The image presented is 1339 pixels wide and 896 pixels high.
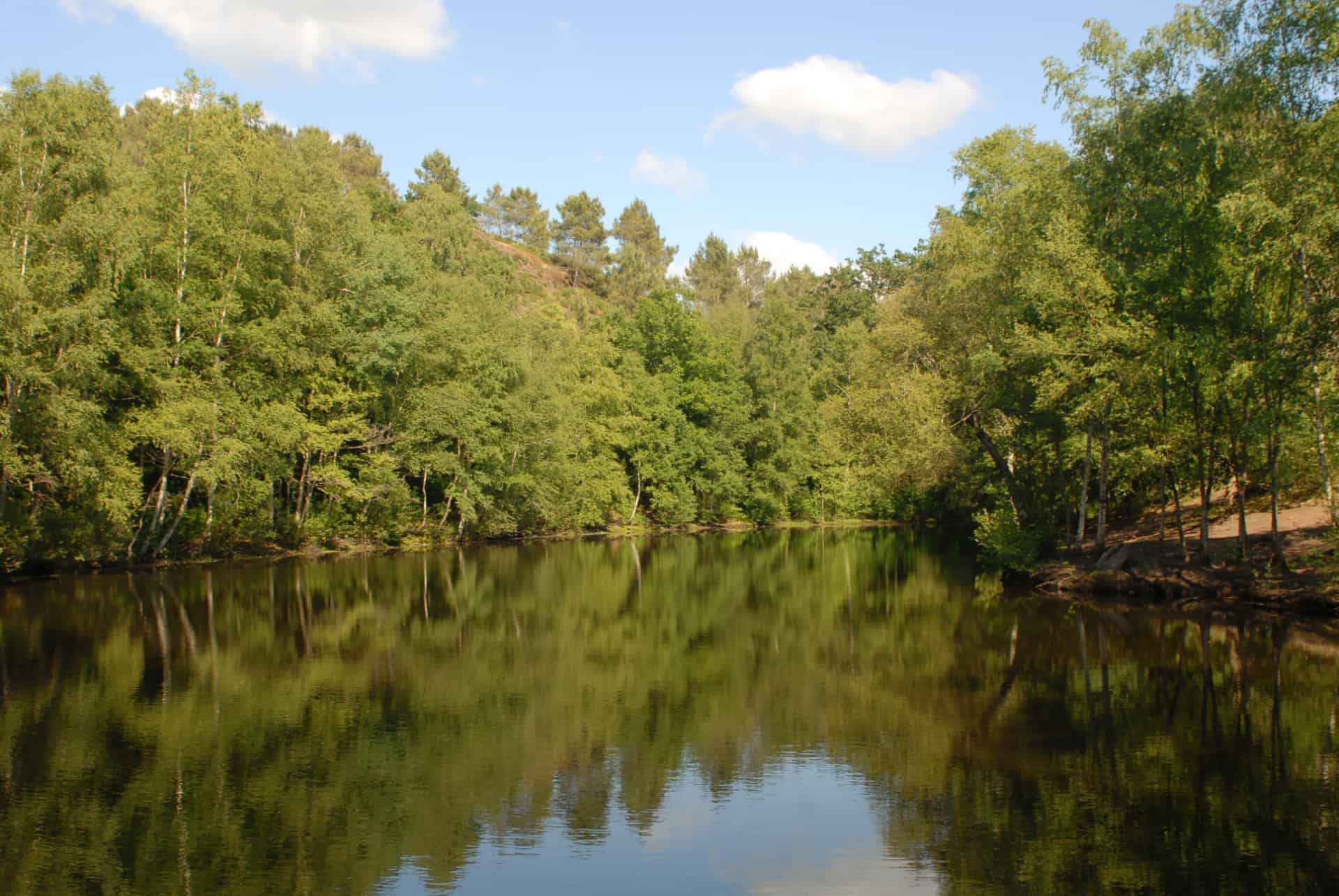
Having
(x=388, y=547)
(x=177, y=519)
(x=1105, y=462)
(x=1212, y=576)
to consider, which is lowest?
(x=388, y=547)

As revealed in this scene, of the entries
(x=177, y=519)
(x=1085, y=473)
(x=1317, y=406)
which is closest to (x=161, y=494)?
(x=177, y=519)

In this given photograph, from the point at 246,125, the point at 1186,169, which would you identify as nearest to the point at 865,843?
the point at 1186,169

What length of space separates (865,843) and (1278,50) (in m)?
22.6

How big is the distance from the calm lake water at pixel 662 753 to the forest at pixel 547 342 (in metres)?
6.63

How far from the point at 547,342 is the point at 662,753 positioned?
5050 cm

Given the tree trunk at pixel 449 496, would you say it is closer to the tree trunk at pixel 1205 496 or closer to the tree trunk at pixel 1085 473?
the tree trunk at pixel 1085 473

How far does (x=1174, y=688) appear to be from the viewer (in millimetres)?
18500

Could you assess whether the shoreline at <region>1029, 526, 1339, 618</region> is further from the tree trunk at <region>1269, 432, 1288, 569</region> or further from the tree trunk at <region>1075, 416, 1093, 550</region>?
the tree trunk at <region>1075, 416, 1093, 550</region>

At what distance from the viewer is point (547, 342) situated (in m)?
63.8

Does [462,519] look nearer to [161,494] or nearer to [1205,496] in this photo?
[161,494]

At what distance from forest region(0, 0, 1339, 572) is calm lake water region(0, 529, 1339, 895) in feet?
21.8

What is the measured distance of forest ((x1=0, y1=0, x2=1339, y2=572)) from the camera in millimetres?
25562

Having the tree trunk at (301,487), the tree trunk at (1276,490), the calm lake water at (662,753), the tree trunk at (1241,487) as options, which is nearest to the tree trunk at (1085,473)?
the tree trunk at (1241,487)

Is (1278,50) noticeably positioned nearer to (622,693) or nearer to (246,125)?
(622,693)
